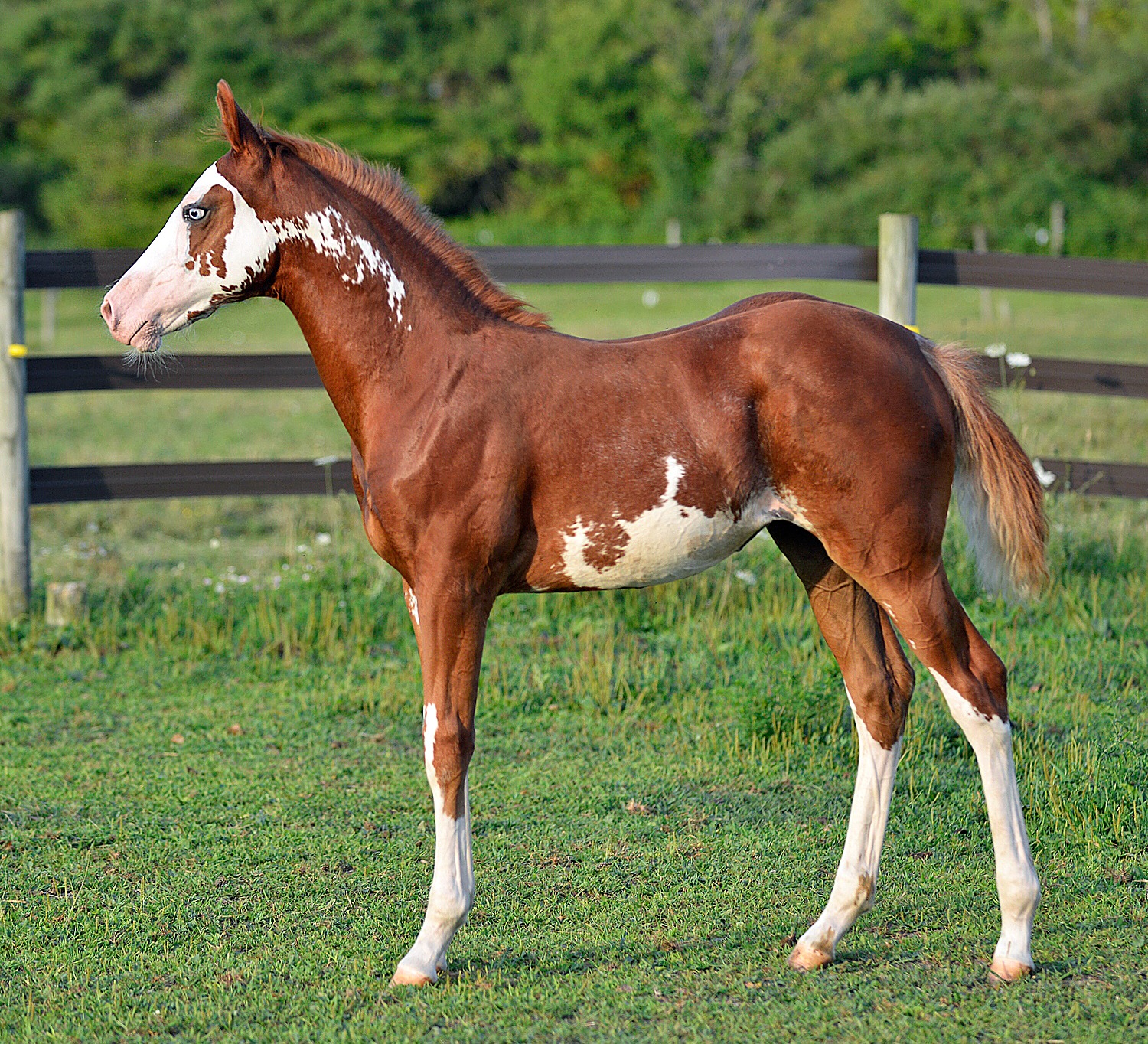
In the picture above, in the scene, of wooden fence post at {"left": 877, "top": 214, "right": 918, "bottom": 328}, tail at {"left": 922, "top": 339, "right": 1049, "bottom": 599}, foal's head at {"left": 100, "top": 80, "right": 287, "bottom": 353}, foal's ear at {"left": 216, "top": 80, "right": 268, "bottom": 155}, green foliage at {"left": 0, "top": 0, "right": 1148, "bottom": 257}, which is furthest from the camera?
green foliage at {"left": 0, "top": 0, "right": 1148, "bottom": 257}

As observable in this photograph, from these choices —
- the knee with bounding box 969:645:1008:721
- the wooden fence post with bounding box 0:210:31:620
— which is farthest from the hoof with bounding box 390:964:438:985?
the wooden fence post with bounding box 0:210:31:620

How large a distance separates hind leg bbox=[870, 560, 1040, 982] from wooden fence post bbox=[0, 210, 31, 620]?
15.8 feet

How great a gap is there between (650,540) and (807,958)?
1203mm

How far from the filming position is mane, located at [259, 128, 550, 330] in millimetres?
3594

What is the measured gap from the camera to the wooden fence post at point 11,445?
260 inches

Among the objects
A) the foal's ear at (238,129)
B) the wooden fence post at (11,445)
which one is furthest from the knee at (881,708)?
the wooden fence post at (11,445)

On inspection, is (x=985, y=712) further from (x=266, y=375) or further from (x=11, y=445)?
(x=11, y=445)

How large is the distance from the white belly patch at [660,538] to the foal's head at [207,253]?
1.12m

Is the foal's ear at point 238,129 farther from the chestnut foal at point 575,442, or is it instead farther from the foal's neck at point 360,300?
the foal's neck at point 360,300

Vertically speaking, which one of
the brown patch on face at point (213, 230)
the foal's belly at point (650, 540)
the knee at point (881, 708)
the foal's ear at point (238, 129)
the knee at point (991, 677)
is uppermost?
the foal's ear at point (238, 129)

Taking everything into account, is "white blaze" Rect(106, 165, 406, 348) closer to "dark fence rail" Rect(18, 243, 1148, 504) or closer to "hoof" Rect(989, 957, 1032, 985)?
"hoof" Rect(989, 957, 1032, 985)

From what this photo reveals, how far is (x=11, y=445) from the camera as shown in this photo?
6625mm

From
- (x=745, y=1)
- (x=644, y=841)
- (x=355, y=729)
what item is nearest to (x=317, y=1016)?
(x=644, y=841)

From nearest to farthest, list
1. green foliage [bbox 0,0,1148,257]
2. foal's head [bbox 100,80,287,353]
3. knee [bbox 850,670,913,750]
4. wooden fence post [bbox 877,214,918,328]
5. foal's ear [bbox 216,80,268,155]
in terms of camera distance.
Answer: foal's ear [bbox 216,80,268,155] → foal's head [bbox 100,80,287,353] → knee [bbox 850,670,913,750] → wooden fence post [bbox 877,214,918,328] → green foliage [bbox 0,0,1148,257]
